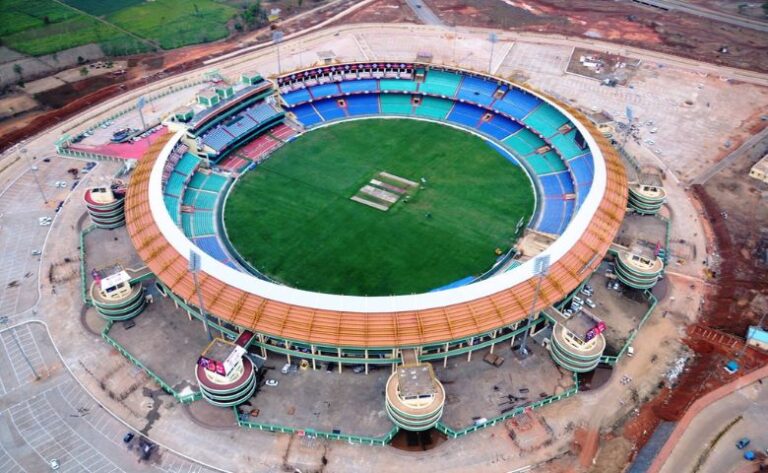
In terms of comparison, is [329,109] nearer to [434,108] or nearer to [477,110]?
[434,108]

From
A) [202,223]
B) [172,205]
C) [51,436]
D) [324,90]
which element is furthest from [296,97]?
[51,436]

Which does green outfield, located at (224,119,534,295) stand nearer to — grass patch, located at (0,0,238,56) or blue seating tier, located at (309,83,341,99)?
blue seating tier, located at (309,83,341,99)

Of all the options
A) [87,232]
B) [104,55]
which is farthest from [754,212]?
[104,55]

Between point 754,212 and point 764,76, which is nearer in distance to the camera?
point 754,212

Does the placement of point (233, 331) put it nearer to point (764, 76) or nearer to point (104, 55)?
point (104, 55)

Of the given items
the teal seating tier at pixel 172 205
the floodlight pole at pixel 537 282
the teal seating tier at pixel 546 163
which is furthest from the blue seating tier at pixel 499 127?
the teal seating tier at pixel 172 205

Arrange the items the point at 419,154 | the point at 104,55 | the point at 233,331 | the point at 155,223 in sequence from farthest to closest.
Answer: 1. the point at 104,55
2. the point at 419,154
3. the point at 155,223
4. the point at 233,331

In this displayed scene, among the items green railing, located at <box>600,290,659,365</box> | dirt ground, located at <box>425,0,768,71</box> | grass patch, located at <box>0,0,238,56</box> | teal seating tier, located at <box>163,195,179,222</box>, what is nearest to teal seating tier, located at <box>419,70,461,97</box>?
dirt ground, located at <box>425,0,768,71</box>
